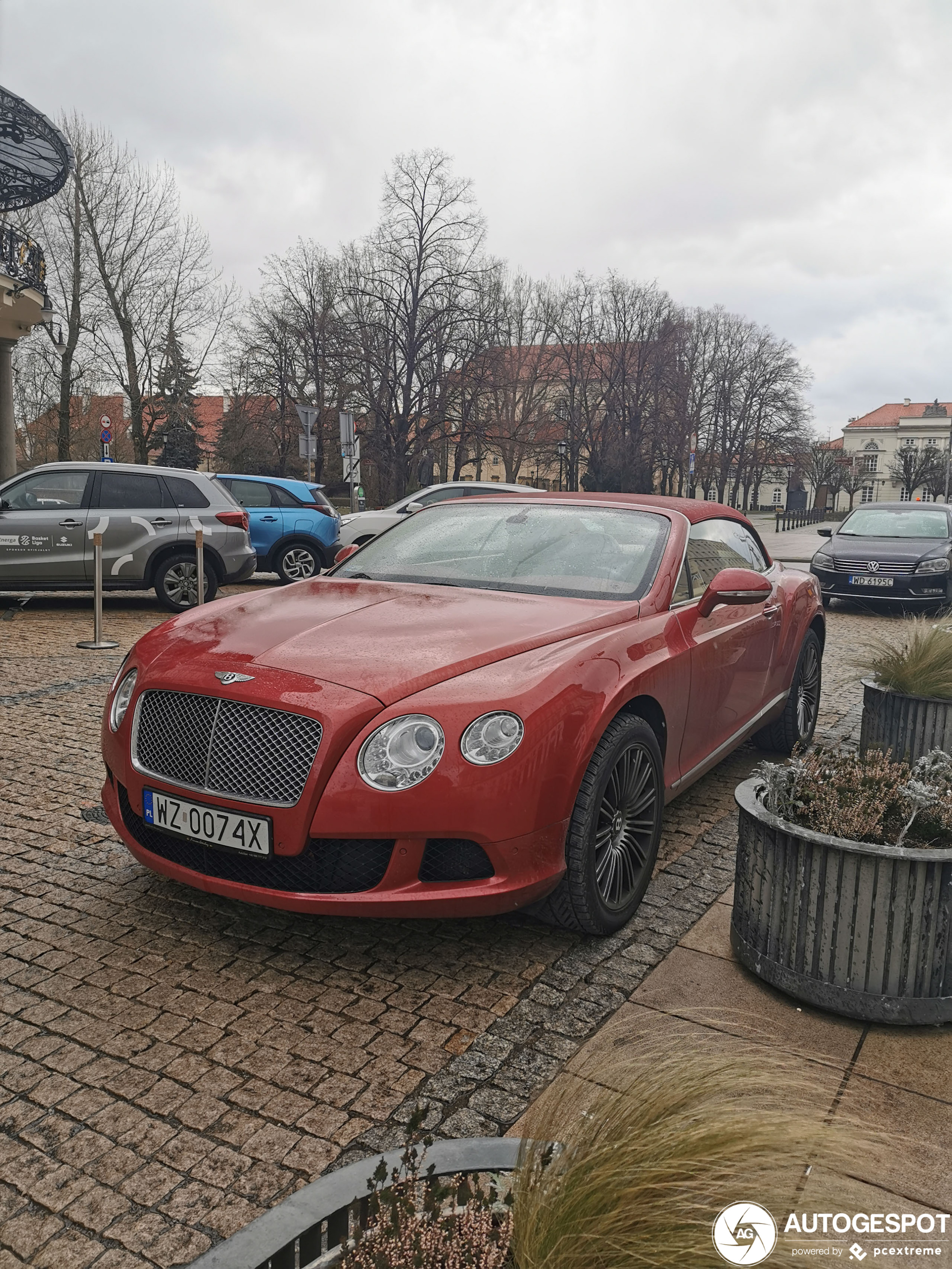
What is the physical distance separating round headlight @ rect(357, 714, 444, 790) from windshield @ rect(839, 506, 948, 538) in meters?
13.9

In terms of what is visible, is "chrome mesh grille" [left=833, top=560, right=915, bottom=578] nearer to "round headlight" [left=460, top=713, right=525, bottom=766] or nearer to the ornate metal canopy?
"round headlight" [left=460, top=713, right=525, bottom=766]

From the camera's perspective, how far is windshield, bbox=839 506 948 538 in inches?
600

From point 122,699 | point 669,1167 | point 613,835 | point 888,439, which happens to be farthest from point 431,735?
point 888,439

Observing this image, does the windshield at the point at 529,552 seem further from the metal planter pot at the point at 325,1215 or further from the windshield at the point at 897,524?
the windshield at the point at 897,524

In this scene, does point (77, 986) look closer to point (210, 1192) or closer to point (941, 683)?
point (210, 1192)

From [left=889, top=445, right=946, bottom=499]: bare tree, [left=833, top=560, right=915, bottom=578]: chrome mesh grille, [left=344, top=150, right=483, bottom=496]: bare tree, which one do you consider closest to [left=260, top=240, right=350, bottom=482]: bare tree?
[left=344, top=150, right=483, bottom=496]: bare tree

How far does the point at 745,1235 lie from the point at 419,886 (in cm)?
161

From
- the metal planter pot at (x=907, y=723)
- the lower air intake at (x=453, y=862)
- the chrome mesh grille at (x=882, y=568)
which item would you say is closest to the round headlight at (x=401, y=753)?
the lower air intake at (x=453, y=862)

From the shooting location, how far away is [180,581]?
11875 mm

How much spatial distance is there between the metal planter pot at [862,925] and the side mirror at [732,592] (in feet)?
4.56

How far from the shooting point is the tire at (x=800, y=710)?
5.93 m

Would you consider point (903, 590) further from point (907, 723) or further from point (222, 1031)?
point (222, 1031)

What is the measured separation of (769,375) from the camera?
208 feet

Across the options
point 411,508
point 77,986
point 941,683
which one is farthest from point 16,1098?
point 411,508
